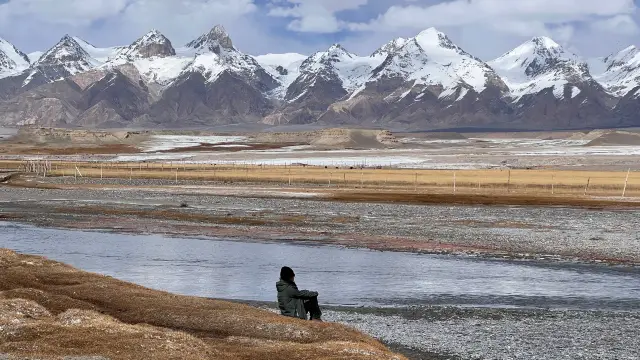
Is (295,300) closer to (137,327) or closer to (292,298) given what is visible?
(292,298)

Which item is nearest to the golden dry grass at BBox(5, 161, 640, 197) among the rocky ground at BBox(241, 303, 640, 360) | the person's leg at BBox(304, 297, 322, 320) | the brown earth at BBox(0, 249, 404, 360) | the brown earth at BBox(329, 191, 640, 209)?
the brown earth at BBox(329, 191, 640, 209)

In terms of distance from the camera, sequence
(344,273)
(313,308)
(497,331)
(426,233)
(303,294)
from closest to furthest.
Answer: (303,294) → (313,308) → (497,331) → (344,273) → (426,233)

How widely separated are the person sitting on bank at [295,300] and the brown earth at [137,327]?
49cm

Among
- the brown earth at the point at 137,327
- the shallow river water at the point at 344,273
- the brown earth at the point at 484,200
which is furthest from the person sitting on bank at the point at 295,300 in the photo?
the brown earth at the point at 484,200

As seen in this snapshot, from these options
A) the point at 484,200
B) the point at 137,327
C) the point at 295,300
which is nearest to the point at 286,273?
the point at 295,300

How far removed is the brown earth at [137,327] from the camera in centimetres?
1703

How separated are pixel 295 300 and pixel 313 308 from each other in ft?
1.73

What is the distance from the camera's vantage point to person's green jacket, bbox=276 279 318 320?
74.4 ft

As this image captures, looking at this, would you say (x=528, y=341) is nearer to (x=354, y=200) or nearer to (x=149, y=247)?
(x=149, y=247)

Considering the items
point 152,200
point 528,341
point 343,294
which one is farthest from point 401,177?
point 528,341

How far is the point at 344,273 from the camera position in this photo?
36.6 meters

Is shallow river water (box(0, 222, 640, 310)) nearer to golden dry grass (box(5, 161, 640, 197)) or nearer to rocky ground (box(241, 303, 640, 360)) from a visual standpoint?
rocky ground (box(241, 303, 640, 360))

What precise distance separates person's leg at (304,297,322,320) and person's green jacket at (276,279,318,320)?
179mm

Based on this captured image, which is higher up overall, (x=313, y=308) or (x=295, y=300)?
(x=295, y=300)
